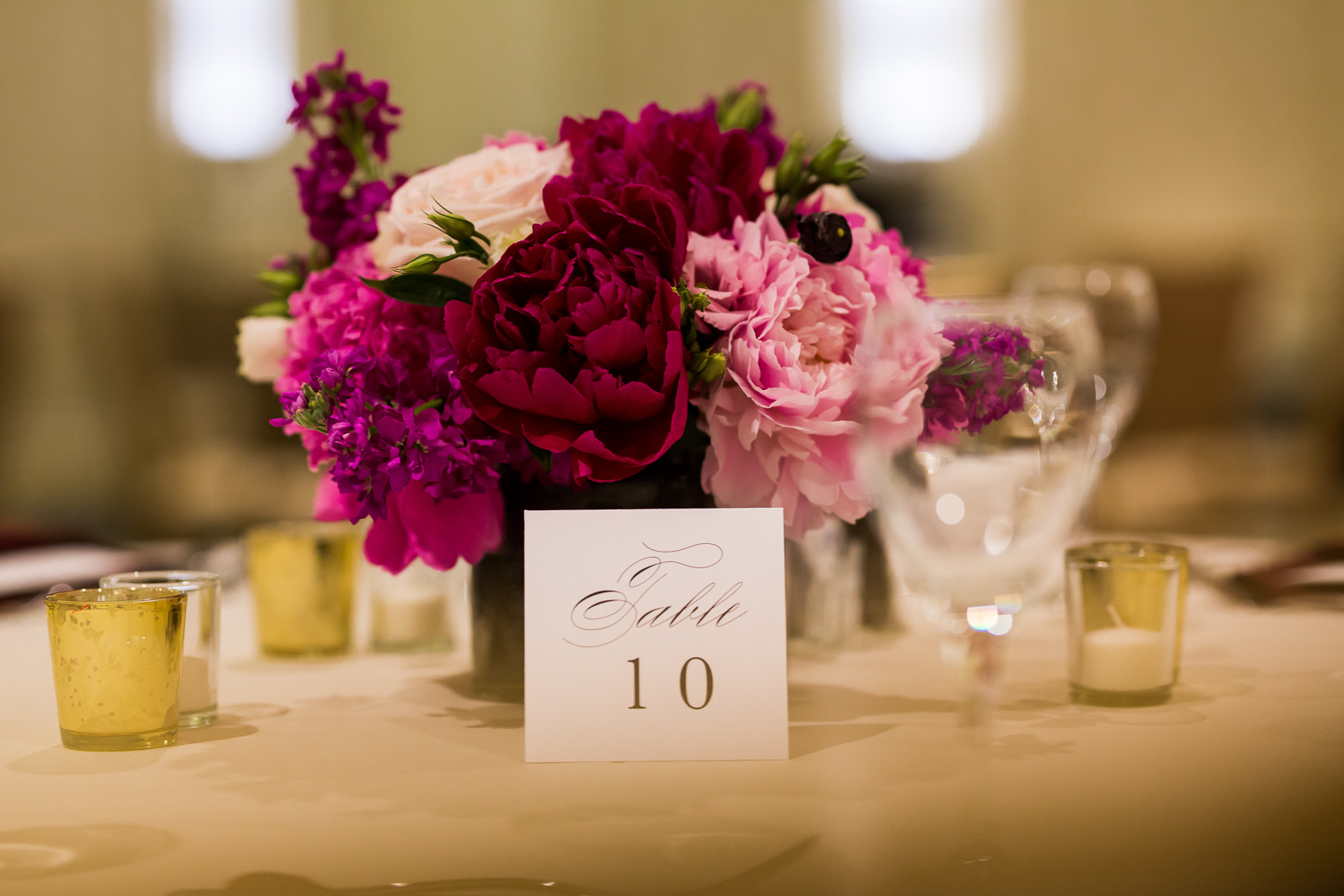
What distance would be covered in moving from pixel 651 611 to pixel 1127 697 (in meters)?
0.32

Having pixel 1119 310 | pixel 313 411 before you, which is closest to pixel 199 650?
pixel 313 411

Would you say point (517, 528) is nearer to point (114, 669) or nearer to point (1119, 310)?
point (114, 669)

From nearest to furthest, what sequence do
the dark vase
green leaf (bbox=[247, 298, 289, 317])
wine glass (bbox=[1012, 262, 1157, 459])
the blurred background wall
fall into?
the dark vase, green leaf (bbox=[247, 298, 289, 317]), wine glass (bbox=[1012, 262, 1157, 459]), the blurred background wall

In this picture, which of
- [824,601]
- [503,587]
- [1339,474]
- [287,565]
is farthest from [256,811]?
[1339,474]

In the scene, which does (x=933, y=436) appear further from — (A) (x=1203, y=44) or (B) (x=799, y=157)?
(A) (x=1203, y=44)

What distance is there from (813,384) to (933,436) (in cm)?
12

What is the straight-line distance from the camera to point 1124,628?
732 mm

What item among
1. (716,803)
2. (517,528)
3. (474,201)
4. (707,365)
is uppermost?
(474,201)

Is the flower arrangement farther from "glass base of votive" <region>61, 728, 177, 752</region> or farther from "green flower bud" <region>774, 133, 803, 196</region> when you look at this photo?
"glass base of votive" <region>61, 728, 177, 752</region>

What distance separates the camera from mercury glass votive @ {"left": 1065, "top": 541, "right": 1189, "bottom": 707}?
2.38 feet

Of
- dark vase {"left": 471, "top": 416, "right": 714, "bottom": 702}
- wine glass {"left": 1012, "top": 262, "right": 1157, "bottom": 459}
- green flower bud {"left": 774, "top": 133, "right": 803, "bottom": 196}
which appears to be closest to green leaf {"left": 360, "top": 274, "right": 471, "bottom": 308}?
dark vase {"left": 471, "top": 416, "right": 714, "bottom": 702}

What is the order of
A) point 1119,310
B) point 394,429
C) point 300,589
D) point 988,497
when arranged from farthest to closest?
point 1119,310 → point 300,589 → point 394,429 → point 988,497

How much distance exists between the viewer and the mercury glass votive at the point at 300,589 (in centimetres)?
89

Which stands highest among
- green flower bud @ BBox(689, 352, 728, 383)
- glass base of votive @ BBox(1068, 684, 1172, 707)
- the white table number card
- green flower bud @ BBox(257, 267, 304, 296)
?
green flower bud @ BBox(257, 267, 304, 296)
